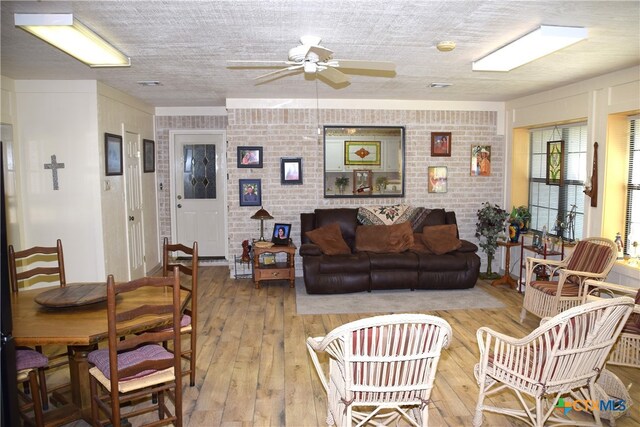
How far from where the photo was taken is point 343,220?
6.44 meters

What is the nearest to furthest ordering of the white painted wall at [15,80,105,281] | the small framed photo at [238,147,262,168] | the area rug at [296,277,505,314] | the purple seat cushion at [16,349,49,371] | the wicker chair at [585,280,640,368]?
the purple seat cushion at [16,349,49,371] → the wicker chair at [585,280,640,368] → the white painted wall at [15,80,105,281] → the area rug at [296,277,505,314] → the small framed photo at [238,147,262,168]

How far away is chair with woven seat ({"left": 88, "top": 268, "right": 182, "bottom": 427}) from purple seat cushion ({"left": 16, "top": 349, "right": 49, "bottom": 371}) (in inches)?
11.5

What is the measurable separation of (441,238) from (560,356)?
3641 millimetres

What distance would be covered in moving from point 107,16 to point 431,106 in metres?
4.81

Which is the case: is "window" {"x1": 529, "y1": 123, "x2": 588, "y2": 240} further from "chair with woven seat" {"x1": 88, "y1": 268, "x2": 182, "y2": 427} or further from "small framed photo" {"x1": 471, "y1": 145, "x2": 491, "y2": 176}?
"chair with woven seat" {"x1": 88, "y1": 268, "x2": 182, "y2": 427}

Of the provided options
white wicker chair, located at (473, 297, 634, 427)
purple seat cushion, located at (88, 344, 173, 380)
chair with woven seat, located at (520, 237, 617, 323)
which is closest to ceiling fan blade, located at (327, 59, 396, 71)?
white wicker chair, located at (473, 297, 634, 427)

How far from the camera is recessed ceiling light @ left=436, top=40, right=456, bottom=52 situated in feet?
11.7

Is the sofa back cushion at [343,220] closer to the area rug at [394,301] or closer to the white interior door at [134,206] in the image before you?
the area rug at [394,301]

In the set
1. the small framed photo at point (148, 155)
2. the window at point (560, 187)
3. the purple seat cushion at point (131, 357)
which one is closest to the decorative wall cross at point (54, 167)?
the small framed photo at point (148, 155)

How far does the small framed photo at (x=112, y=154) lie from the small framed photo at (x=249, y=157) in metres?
1.56

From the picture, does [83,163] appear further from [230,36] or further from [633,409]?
[633,409]

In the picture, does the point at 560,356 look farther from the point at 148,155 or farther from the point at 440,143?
the point at 148,155

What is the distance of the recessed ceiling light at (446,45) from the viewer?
3.57 meters

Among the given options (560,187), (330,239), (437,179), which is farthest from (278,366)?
(560,187)
